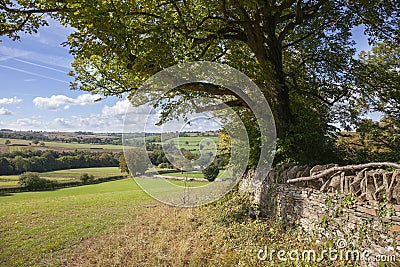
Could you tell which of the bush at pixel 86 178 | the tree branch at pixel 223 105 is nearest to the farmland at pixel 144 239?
the tree branch at pixel 223 105

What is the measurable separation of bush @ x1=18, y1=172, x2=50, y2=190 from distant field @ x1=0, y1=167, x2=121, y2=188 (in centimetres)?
115

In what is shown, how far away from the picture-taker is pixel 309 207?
21.9 feet

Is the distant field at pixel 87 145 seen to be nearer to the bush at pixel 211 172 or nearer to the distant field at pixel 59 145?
the distant field at pixel 59 145

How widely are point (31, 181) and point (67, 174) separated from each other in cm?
564

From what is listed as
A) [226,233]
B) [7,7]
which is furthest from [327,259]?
[7,7]

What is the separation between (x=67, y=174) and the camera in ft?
100

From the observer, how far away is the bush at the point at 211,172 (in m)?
13.3

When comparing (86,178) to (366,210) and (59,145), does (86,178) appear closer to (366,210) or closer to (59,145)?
(59,145)

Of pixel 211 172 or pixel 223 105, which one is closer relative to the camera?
pixel 223 105

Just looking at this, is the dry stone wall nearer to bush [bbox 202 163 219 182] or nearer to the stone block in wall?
the stone block in wall

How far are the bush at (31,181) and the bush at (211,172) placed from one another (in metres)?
19.3

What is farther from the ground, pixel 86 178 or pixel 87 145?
pixel 87 145

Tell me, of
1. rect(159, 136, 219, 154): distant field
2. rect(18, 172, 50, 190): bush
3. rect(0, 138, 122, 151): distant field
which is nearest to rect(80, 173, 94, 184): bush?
rect(18, 172, 50, 190): bush

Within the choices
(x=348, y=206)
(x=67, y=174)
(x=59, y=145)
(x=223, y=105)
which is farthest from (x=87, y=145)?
(x=348, y=206)
